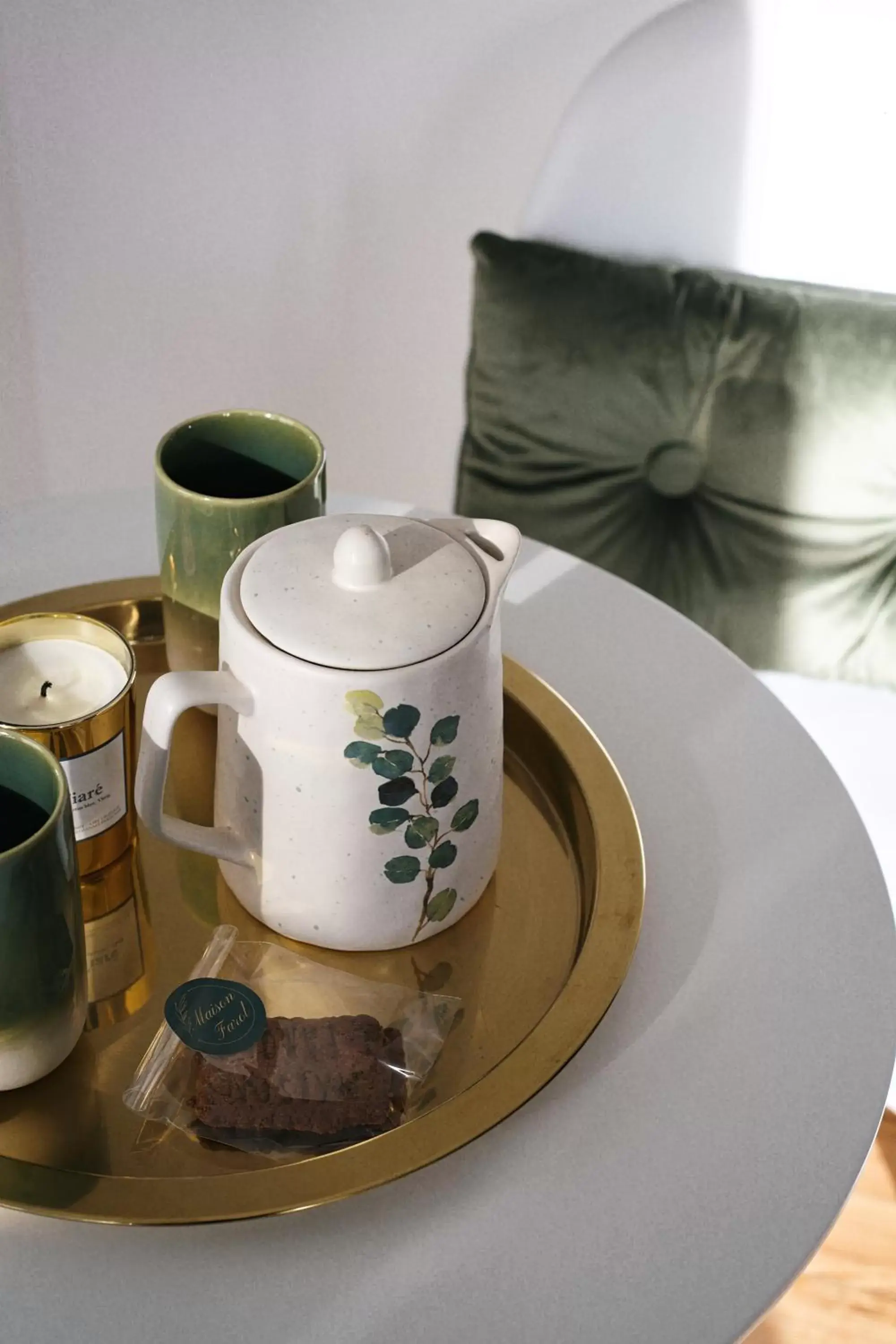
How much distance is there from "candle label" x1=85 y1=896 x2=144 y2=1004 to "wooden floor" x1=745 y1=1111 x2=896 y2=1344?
1.89ft

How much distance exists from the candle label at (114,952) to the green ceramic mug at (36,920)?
1.4 inches

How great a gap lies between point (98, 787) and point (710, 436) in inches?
20.6

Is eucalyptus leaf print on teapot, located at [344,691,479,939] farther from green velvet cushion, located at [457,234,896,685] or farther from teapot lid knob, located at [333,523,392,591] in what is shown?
green velvet cushion, located at [457,234,896,685]

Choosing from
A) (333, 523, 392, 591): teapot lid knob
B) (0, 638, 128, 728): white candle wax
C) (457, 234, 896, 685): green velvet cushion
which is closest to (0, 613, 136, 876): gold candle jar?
(0, 638, 128, 728): white candle wax

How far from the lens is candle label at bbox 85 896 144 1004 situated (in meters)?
0.50

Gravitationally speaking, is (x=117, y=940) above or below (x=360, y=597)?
below

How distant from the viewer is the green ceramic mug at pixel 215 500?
53 cm

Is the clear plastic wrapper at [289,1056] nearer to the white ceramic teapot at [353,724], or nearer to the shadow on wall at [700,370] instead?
the white ceramic teapot at [353,724]

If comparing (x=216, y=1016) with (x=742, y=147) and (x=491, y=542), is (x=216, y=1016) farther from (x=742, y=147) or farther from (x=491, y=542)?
(x=742, y=147)

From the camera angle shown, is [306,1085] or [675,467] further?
[675,467]

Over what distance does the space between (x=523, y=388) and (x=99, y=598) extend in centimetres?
36

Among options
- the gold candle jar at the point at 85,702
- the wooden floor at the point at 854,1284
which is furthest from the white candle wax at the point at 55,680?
the wooden floor at the point at 854,1284

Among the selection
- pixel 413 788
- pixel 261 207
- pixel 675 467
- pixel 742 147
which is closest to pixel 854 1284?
pixel 675 467

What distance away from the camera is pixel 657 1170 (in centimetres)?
44
